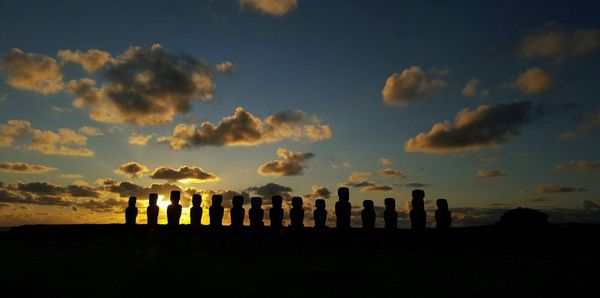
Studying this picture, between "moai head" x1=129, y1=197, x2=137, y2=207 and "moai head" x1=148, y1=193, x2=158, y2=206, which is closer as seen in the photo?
"moai head" x1=148, y1=193, x2=158, y2=206

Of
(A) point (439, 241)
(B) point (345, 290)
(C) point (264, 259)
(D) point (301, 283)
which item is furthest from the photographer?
(A) point (439, 241)

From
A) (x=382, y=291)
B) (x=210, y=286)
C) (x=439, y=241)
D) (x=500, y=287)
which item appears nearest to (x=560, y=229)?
(x=439, y=241)

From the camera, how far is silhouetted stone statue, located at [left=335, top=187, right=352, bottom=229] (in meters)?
27.2

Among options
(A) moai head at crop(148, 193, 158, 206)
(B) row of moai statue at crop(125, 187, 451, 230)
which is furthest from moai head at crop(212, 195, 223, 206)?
(A) moai head at crop(148, 193, 158, 206)

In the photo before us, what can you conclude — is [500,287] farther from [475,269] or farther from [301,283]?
[301,283]

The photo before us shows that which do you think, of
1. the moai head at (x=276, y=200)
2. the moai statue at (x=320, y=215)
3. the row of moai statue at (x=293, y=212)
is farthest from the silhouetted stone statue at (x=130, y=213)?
the moai statue at (x=320, y=215)

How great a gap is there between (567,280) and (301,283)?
6.15 metres

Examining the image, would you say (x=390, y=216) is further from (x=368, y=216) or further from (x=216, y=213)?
(x=216, y=213)

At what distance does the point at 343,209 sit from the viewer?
27.6m

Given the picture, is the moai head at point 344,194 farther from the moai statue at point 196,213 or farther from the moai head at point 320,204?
the moai statue at point 196,213

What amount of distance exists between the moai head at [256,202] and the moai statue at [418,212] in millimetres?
9941

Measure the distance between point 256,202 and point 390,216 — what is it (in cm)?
903

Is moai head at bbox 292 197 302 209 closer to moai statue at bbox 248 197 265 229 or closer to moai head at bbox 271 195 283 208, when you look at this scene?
moai head at bbox 271 195 283 208

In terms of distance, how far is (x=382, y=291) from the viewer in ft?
29.8
